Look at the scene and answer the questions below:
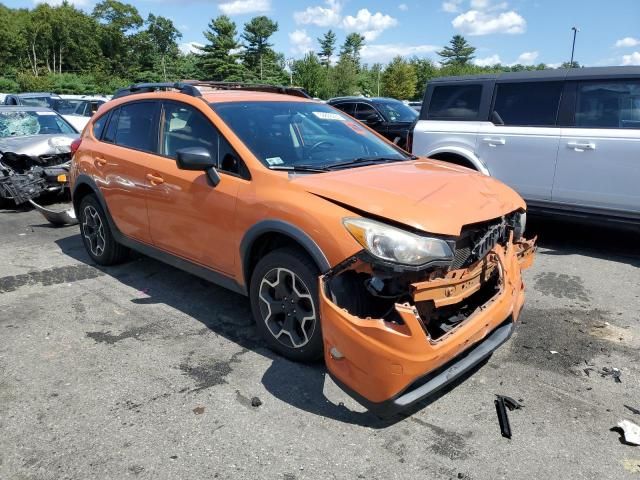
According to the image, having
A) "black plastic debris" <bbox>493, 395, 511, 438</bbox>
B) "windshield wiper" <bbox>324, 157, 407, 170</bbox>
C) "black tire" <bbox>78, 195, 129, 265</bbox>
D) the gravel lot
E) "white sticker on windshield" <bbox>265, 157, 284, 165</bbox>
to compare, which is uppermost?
"white sticker on windshield" <bbox>265, 157, 284, 165</bbox>

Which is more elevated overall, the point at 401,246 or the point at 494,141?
the point at 494,141

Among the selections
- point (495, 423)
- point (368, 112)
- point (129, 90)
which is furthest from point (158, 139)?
point (368, 112)

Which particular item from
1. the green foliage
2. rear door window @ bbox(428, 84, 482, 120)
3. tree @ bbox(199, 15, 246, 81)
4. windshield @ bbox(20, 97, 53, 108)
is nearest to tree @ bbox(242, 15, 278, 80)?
tree @ bbox(199, 15, 246, 81)

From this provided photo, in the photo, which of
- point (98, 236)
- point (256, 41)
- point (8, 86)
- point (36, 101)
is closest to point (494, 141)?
point (98, 236)

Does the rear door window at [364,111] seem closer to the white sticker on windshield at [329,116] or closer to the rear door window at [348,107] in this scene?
the rear door window at [348,107]

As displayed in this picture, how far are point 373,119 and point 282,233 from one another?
941cm

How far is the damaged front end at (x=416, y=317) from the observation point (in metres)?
2.62

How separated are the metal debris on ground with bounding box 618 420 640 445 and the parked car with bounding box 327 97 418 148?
9006 mm

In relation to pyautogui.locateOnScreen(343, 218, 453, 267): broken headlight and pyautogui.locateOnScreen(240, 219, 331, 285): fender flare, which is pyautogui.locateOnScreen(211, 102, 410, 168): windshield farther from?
pyautogui.locateOnScreen(343, 218, 453, 267): broken headlight

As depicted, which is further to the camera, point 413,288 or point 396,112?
Answer: point 396,112

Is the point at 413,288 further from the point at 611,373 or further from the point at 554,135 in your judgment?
the point at 554,135

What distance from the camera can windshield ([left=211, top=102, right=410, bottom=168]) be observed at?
386 centimetres

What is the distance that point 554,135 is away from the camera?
6078 millimetres

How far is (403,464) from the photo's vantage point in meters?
2.58
